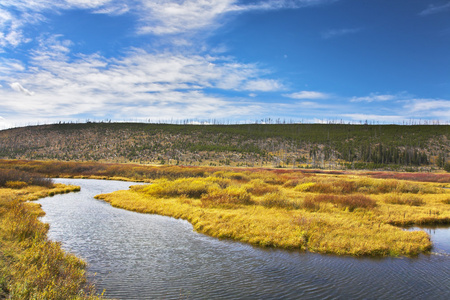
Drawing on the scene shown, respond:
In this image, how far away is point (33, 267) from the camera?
7895mm

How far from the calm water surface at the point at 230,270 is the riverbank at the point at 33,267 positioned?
0.97m

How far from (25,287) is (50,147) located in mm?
132771

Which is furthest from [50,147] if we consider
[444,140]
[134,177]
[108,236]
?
[444,140]

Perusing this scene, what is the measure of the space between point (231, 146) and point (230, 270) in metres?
109

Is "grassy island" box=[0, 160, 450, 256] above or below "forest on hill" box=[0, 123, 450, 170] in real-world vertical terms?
below

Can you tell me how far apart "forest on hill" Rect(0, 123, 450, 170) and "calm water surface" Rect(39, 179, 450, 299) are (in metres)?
75.1

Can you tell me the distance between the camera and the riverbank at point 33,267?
687 cm

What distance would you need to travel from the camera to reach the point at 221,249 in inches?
507

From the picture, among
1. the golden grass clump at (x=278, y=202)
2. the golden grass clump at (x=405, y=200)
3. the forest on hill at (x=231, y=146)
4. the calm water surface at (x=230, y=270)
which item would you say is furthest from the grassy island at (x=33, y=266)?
the forest on hill at (x=231, y=146)

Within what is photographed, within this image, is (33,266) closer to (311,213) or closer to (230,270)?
(230,270)

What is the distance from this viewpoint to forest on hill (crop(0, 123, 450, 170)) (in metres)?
100

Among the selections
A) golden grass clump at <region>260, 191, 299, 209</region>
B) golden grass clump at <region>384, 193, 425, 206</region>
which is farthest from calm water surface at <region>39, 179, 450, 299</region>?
golden grass clump at <region>384, 193, 425, 206</region>

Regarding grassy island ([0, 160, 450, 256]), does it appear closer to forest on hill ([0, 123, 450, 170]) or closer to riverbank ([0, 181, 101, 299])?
riverbank ([0, 181, 101, 299])

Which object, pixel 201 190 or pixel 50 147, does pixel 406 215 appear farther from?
pixel 50 147
